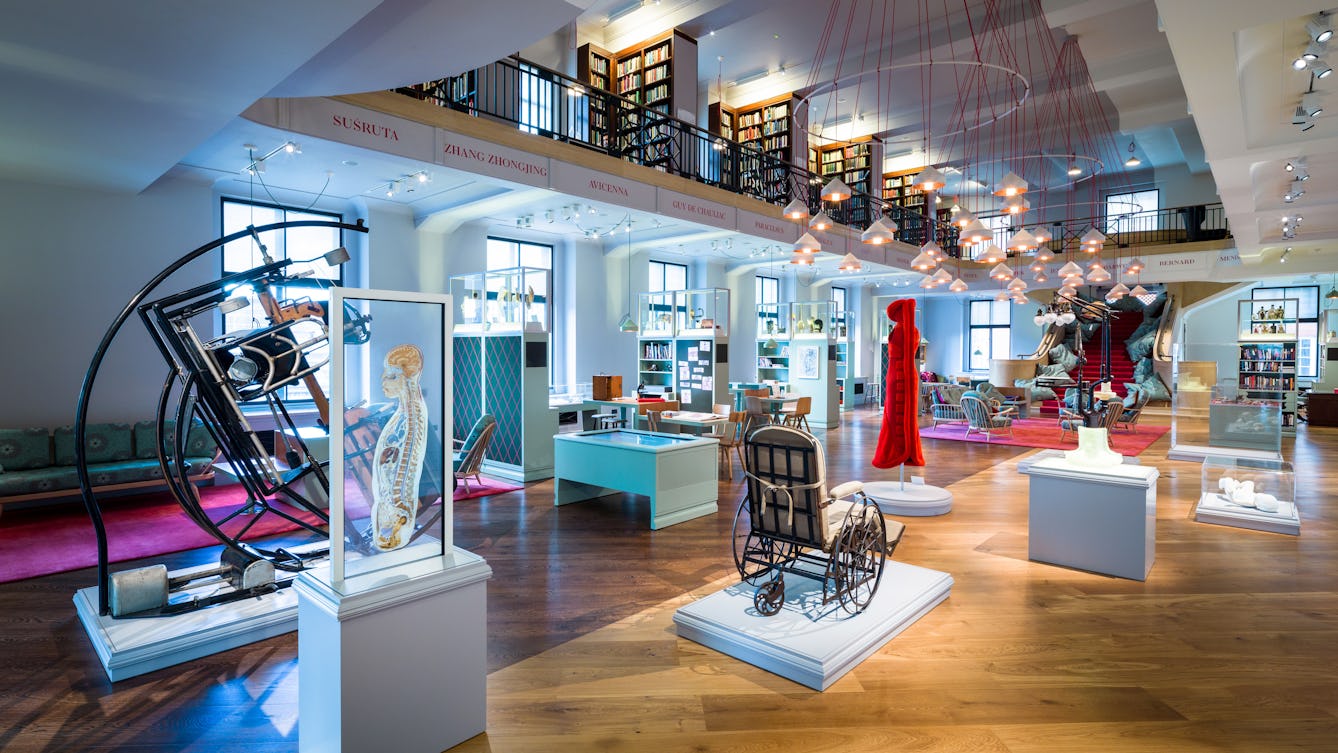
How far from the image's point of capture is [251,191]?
8.19 meters

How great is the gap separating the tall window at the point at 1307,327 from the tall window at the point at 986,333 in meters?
6.78

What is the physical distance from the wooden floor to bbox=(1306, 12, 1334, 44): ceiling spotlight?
3.61m

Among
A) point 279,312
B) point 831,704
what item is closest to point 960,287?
point 831,704

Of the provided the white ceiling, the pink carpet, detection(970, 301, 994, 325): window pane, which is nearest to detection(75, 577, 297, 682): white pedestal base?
the white ceiling

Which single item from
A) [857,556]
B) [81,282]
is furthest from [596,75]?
[857,556]

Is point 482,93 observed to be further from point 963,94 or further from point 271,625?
point 963,94

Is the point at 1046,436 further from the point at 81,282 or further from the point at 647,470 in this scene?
the point at 81,282

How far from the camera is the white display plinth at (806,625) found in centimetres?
332

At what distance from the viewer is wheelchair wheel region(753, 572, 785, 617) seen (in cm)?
377

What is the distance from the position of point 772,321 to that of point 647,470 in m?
9.05

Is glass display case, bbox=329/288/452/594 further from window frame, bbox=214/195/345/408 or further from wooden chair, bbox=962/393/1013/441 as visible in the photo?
wooden chair, bbox=962/393/1013/441

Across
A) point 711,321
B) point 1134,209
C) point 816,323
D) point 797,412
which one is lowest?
point 797,412

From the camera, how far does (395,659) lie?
2.51m

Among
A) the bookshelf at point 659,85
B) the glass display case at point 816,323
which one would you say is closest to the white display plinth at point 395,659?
the bookshelf at point 659,85
